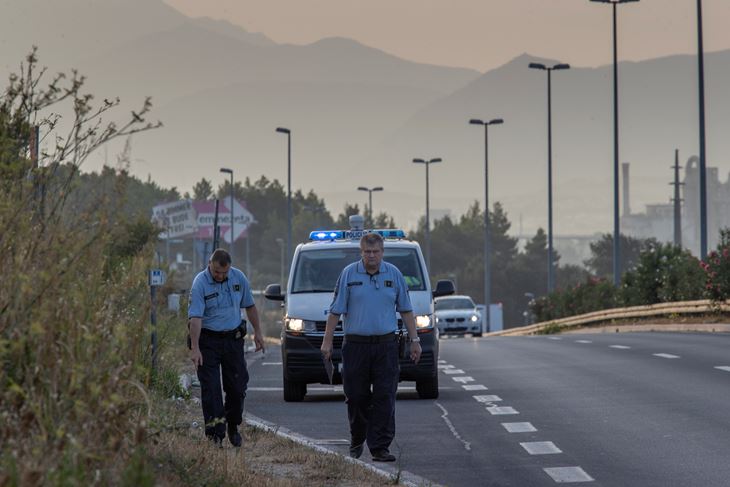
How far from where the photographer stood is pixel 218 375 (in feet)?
48.1

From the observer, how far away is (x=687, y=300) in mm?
47625

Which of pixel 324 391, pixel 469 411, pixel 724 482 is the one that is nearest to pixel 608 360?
pixel 324 391

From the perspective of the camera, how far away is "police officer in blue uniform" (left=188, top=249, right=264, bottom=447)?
14.5 metres

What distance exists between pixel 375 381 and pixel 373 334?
0.38 meters

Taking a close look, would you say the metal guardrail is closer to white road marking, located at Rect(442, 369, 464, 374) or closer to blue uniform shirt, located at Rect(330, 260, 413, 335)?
white road marking, located at Rect(442, 369, 464, 374)

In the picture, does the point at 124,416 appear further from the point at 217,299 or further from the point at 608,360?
the point at 608,360

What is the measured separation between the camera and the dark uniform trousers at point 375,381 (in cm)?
1380

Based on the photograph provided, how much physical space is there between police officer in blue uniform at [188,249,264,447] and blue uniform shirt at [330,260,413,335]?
101 centimetres

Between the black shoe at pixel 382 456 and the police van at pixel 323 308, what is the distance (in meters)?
5.52

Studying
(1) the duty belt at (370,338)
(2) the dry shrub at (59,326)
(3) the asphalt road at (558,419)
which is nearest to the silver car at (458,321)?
(3) the asphalt road at (558,419)

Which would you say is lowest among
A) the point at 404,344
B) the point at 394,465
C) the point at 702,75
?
the point at 394,465

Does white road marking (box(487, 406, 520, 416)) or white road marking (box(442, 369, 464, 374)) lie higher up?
white road marking (box(442, 369, 464, 374))

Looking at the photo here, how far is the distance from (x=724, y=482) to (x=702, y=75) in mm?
37918

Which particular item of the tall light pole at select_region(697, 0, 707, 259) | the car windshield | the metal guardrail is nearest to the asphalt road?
the metal guardrail
